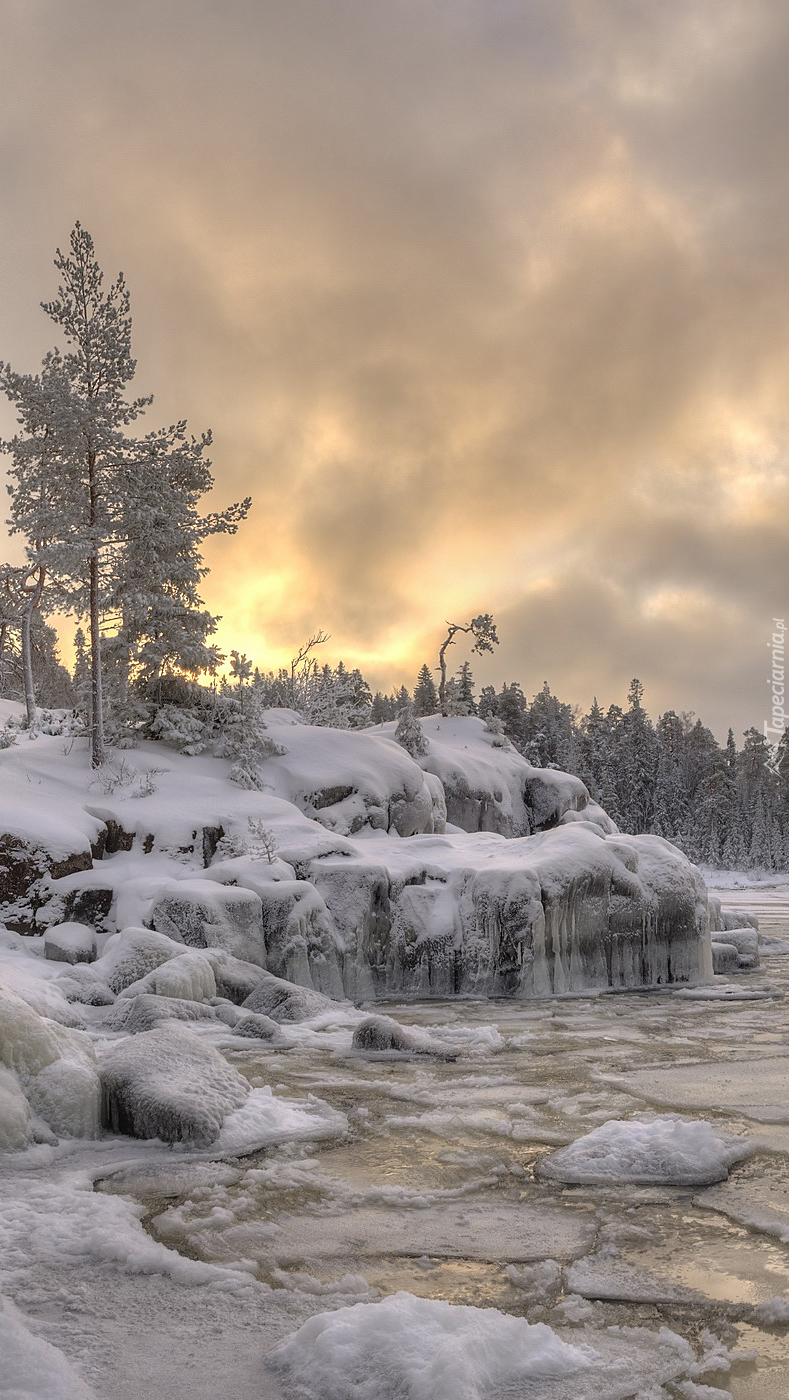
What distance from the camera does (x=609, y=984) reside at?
14.9 m

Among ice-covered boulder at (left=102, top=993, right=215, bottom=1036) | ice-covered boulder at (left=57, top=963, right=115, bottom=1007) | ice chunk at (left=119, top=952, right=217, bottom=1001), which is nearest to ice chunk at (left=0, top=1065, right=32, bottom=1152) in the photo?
ice-covered boulder at (left=102, top=993, right=215, bottom=1036)

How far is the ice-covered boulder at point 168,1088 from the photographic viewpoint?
6.44 metres

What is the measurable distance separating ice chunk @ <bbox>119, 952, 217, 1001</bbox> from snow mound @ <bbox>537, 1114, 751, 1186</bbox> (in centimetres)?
596

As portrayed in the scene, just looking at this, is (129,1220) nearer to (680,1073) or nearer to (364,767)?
(680,1073)

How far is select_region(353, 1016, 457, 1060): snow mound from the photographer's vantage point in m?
9.62

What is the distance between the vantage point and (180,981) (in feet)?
35.9

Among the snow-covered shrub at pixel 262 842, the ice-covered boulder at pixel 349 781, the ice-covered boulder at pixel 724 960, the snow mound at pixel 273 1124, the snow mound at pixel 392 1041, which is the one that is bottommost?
the ice-covered boulder at pixel 724 960

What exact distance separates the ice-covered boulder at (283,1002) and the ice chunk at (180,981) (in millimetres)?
626

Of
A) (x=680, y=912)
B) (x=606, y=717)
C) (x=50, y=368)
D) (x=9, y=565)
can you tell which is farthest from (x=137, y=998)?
(x=606, y=717)

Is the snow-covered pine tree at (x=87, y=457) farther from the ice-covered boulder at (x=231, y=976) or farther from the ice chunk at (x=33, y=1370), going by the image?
the ice chunk at (x=33, y=1370)

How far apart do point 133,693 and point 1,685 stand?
99.4 ft

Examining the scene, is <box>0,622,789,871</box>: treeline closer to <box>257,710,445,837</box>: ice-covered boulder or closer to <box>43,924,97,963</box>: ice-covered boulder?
<box>257,710,445,837</box>: ice-covered boulder

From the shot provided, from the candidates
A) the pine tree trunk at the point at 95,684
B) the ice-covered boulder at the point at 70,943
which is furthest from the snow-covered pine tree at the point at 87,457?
the ice-covered boulder at the point at 70,943

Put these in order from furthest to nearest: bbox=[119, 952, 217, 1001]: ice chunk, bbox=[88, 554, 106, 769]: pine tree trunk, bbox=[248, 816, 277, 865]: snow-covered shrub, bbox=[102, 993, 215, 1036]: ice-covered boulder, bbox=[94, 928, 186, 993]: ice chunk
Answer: bbox=[88, 554, 106, 769]: pine tree trunk, bbox=[248, 816, 277, 865]: snow-covered shrub, bbox=[94, 928, 186, 993]: ice chunk, bbox=[119, 952, 217, 1001]: ice chunk, bbox=[102, 993, 215, 1036]: ice-covered boulder
